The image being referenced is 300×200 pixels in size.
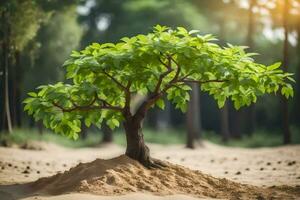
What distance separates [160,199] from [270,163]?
8.41 meters

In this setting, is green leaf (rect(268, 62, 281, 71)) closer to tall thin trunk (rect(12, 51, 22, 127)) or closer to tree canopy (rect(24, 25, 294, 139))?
tree canopy (rect(24, 25, 294, 139))

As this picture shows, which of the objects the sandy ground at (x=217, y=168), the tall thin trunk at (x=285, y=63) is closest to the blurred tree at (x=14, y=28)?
the sandy ground at (x=217, y=168)

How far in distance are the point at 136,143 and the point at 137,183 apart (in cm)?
160

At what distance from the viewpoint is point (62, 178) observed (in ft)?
33.4

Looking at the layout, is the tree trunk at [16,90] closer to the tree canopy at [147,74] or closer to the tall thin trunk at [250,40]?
the tall thin trunk at [250,40]

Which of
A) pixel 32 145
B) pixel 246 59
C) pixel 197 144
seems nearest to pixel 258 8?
pixel 197 144

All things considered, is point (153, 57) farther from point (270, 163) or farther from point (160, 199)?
point (270, 163)

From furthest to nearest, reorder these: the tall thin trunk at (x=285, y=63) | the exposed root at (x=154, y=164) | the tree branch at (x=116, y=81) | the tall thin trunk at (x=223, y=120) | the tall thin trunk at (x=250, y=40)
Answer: the tall thin trunk at (x=223, y=120) < the tall thin trunk at (x=250, y=40) < the tall thin trunk at (x=285, y=63) < the exposed root at (x=154, y=164) < the tree branch at (x=116, y=81)

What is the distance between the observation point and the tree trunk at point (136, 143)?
11078 millimetres

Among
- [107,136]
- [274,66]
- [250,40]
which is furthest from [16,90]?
[274,66]

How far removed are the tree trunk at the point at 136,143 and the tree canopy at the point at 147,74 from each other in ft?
0.81

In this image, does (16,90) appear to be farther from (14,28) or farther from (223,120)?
(223,120)

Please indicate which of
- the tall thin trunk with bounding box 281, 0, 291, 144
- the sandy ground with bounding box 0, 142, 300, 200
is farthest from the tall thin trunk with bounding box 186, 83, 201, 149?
the sandy ground with bounding box 0, 142, 300, 200

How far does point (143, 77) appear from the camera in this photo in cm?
1016
